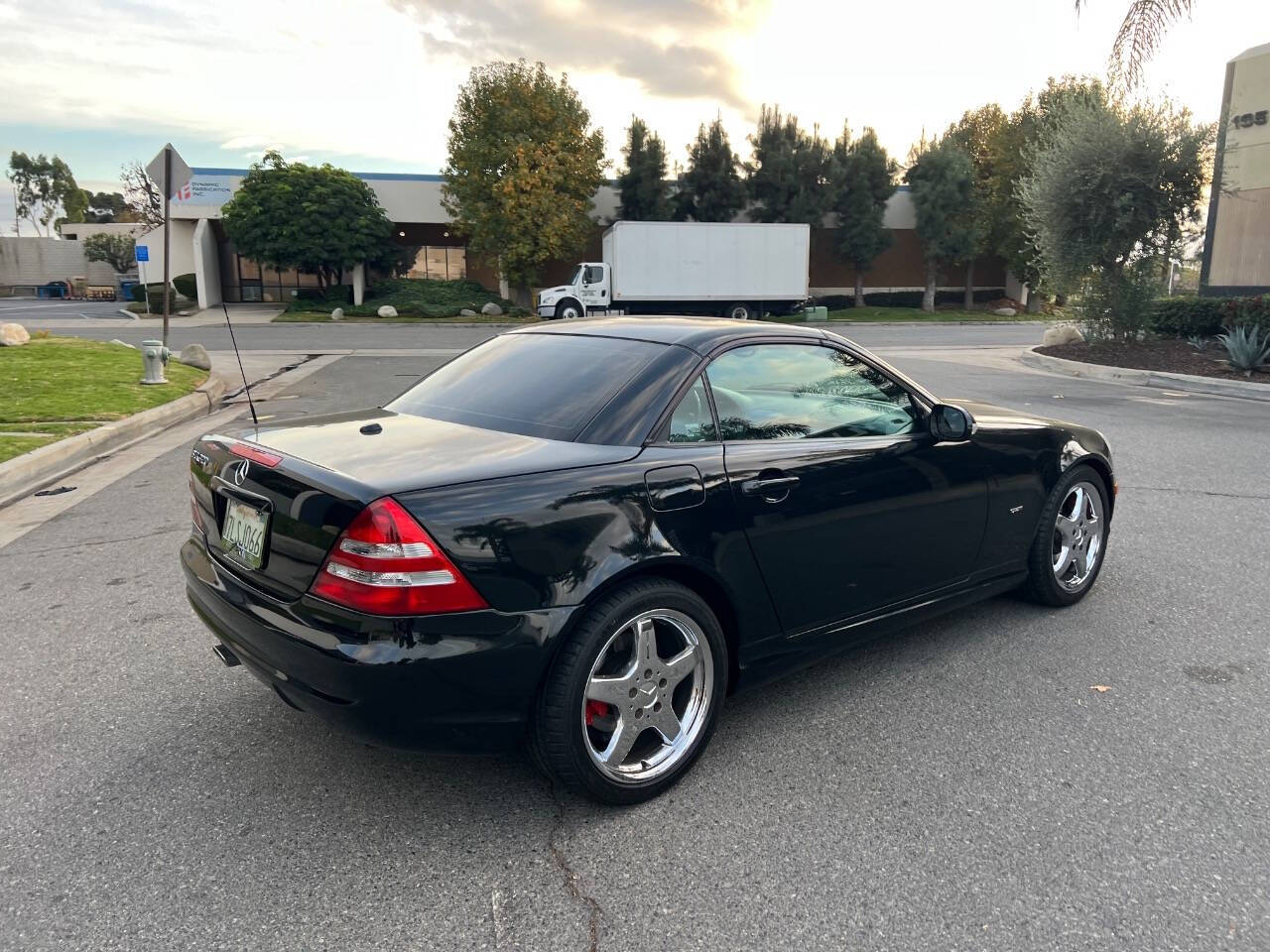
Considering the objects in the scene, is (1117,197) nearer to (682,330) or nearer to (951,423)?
(951,423)

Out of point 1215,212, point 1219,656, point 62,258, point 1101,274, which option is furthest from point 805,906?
point 62,258

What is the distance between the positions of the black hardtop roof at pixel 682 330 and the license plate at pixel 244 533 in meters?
1.50

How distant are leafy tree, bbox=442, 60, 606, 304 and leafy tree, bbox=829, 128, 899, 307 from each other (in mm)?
12163

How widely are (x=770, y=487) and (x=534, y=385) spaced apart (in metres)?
0.98

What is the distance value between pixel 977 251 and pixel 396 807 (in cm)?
4568

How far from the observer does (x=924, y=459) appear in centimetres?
368

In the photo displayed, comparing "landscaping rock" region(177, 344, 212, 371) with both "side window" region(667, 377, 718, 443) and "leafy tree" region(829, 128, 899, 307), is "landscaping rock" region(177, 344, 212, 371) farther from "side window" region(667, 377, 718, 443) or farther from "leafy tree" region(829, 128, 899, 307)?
"leafy tree" region(829, 128, 899, 307)

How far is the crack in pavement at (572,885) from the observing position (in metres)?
2.26

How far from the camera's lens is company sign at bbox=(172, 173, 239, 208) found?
3953 cm

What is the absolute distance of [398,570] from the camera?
242cm

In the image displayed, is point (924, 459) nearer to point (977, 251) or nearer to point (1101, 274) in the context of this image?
point (1101, 274)

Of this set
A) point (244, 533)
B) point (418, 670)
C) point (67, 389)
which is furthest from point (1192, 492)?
point (67, 389)

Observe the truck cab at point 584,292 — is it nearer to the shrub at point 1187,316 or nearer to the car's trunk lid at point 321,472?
the shrub at point 1187,316

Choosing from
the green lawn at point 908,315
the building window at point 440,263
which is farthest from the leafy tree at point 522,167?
the green lawn at point 908,315
